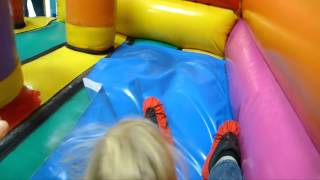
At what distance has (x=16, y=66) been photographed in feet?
3.29

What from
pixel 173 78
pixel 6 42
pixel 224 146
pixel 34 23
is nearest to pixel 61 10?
pixel 34 23

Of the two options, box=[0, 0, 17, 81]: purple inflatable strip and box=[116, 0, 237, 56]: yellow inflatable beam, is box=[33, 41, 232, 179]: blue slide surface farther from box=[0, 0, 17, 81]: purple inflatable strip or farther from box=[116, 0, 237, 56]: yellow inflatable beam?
box=[0, 0, 17, 81]: purple inflatable strip

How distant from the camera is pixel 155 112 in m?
1.14

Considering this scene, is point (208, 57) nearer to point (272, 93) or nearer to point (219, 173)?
point (272, 93)

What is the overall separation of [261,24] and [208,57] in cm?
39

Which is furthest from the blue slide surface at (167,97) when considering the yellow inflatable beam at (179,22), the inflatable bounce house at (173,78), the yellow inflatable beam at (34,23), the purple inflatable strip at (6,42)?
the yellow inflatable beam at (34,23)

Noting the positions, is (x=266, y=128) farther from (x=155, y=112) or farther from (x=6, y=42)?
(x=6, y=42)

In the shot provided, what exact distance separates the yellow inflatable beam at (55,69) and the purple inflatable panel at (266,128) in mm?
620

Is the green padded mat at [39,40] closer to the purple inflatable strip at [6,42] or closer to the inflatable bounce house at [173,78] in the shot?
the inflatable bounce house at [173,78]

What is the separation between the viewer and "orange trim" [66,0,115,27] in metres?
1.50

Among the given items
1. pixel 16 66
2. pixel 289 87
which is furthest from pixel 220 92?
pixel 16 66

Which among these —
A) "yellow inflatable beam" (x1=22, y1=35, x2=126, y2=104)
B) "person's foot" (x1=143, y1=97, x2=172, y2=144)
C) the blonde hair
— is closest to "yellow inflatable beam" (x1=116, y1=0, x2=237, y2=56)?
"yellow inflatable beam" (x1=22, y1=35, x2=126, y2=104)

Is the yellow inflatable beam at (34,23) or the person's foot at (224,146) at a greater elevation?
the yellow inflatable beam at (34,23)

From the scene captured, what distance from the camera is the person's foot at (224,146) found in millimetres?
968
